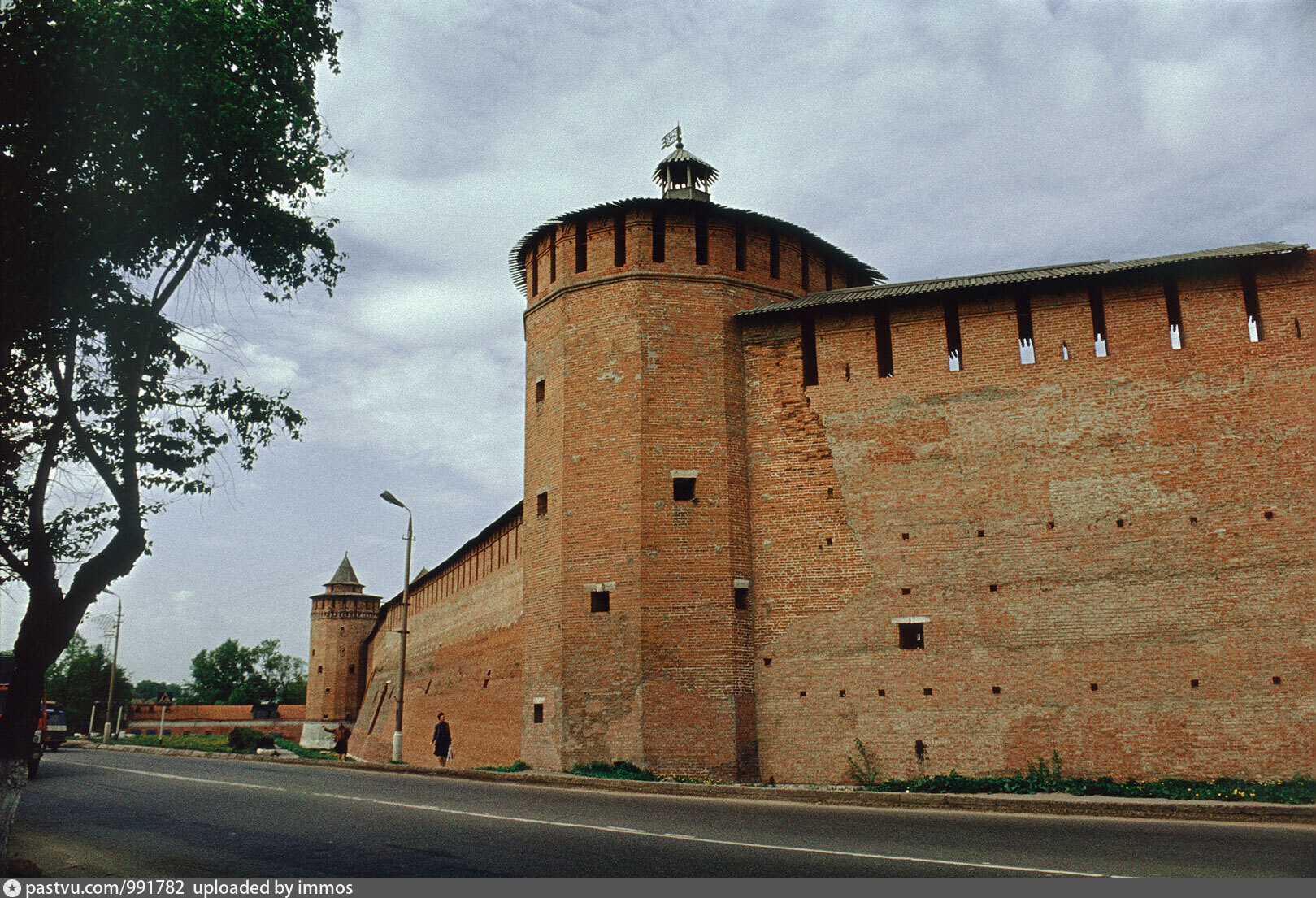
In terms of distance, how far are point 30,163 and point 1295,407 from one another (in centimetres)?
1558

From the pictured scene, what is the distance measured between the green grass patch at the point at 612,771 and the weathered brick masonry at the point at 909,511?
0.31 metres

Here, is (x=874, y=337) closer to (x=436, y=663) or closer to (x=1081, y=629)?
(x=1081, y=629)

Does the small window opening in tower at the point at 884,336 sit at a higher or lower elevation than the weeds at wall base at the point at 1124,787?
higher

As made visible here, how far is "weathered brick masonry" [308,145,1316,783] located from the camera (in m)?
13.5

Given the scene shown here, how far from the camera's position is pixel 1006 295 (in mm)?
15852

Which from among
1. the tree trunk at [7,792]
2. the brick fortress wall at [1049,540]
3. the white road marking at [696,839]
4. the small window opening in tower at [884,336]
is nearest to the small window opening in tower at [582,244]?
the brick fortress wall at [1049,540]

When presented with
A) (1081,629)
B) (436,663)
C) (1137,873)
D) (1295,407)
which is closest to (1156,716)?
(1081,629)

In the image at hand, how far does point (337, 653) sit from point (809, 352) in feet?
134

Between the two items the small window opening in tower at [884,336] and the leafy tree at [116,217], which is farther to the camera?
the small window opening in tower at [884,336]

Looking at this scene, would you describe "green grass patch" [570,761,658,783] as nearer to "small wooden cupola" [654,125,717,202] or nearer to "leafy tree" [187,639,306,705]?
"small wooden cupola" [654,125,717,202]

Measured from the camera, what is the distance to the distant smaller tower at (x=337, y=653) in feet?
162

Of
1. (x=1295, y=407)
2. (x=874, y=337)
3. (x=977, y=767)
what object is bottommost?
(x=977, y=767)

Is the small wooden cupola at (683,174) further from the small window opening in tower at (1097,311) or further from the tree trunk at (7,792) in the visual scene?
the tree trunk at (7,792)

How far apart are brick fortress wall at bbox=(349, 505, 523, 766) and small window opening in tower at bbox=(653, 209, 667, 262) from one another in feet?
24.3
